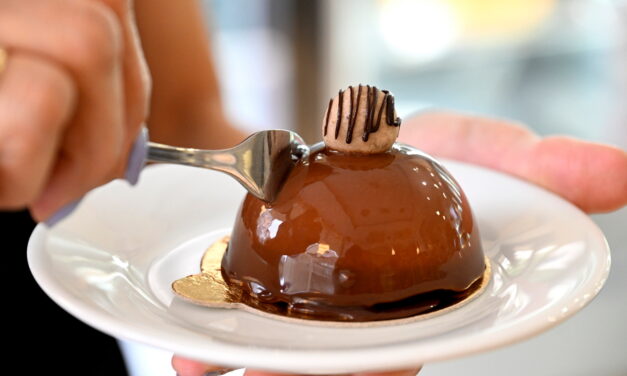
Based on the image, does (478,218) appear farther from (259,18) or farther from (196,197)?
(259,18)

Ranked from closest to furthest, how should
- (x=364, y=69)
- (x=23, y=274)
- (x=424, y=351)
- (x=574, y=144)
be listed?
(x=424, y=351), (x=574, y=144), (x=23, y=274), (x=364, y=69)

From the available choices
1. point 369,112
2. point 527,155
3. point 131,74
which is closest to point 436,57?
point 527,155

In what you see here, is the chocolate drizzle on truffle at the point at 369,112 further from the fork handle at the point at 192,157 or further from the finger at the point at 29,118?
the finger at the point at 29,118

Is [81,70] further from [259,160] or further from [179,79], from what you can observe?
[179,79]

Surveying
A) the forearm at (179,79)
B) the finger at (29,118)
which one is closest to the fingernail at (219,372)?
the finger at (29,118)

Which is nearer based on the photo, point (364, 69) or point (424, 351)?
point (424, 351)

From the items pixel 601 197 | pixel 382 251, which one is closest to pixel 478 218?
pixel 601 197
